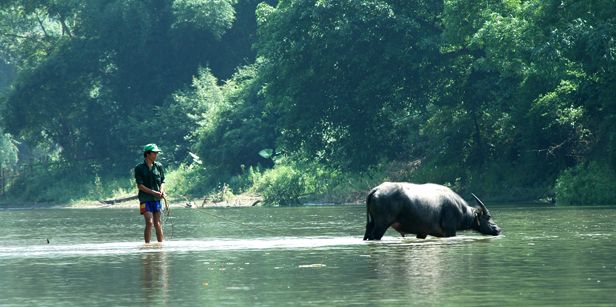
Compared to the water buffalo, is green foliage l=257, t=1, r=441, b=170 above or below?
above

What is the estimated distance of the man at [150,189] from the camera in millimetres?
28188

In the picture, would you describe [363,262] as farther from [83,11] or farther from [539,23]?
[83,11]

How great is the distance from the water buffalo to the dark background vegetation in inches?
671

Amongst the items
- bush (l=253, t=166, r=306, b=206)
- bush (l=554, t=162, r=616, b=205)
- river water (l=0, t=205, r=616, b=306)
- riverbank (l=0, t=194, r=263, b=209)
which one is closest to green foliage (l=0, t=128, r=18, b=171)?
riverbank (l=0, t=194, r=263, b=209)

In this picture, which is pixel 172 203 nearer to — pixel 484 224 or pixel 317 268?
pixel 484 224

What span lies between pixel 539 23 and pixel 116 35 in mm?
40841

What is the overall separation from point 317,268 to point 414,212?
779cm

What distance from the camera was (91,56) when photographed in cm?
8588

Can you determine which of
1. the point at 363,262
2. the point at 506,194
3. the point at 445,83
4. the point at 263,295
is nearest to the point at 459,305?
the point at 263,295

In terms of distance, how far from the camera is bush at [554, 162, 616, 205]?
47.2 m

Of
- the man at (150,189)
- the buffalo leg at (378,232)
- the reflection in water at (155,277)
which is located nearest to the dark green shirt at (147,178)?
the man at (150,189)

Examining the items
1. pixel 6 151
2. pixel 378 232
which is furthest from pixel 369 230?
pixel 6 151

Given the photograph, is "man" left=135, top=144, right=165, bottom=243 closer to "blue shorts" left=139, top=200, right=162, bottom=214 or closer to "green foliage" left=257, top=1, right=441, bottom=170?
"blue shorts" left=139, top=200, right=162, bottom=214

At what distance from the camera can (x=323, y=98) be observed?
2557 inches
